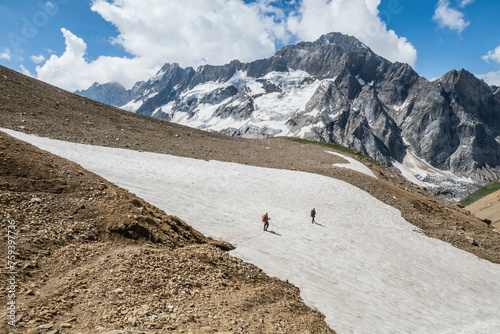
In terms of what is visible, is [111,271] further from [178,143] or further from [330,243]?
[178,143]

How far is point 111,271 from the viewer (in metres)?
8.20

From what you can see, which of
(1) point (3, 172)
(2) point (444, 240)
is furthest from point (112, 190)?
(2) point (444, 240)

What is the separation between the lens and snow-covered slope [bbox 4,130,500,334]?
13.4 m

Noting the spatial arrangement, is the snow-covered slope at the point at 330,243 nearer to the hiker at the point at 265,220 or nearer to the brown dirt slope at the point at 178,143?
the hiker at the point at 265,220

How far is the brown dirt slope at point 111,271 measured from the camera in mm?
6758

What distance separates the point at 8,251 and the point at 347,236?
20265 millimetres

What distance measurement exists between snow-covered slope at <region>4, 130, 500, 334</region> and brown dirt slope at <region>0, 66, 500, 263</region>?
2614mm

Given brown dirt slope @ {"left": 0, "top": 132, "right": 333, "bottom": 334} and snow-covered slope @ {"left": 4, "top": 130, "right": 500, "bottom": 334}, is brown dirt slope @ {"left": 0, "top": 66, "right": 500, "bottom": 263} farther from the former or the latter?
brown dirt slope @ {"left": 0, "top": 132, "right": 333, "bottom": 334}

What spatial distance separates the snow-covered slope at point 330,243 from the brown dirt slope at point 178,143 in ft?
8.57

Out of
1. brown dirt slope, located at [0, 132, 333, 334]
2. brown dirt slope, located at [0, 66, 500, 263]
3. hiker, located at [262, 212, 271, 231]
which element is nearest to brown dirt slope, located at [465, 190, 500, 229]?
brown dirt slope, located at [0, 66, 500, 263]

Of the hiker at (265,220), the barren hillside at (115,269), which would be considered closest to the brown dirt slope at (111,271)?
the barren hillside at (115,269)

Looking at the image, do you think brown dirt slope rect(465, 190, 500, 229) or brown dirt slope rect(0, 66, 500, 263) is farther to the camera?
brown dirt slope rect(465, 190, 500, 229)

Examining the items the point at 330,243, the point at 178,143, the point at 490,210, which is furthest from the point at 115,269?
the point at 490,210

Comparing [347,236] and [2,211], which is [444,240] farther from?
[2,211]
